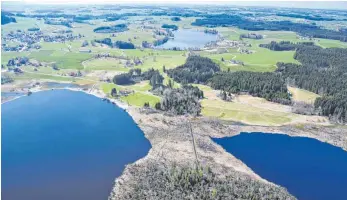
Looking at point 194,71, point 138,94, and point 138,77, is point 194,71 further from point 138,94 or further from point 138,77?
point 138,94

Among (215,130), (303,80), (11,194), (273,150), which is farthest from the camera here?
(303,80)

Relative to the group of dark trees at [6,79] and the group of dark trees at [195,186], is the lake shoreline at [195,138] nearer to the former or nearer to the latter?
the group of dark trees at [195,186]

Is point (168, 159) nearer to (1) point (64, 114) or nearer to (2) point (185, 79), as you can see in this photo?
(1) point (64, 114)

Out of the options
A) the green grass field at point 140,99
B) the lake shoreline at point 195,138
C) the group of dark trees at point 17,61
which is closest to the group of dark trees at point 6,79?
the group of dark trees at point 17,61

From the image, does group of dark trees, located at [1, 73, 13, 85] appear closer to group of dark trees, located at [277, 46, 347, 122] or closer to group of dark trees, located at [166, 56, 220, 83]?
group of dark trees, located at [166, 56, 220, 83]

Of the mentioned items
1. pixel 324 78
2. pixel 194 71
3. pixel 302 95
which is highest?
pixel 324 78

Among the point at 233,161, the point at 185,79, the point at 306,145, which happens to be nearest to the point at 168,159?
the point at 233,161

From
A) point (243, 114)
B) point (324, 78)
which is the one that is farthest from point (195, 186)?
point (324, 78)
